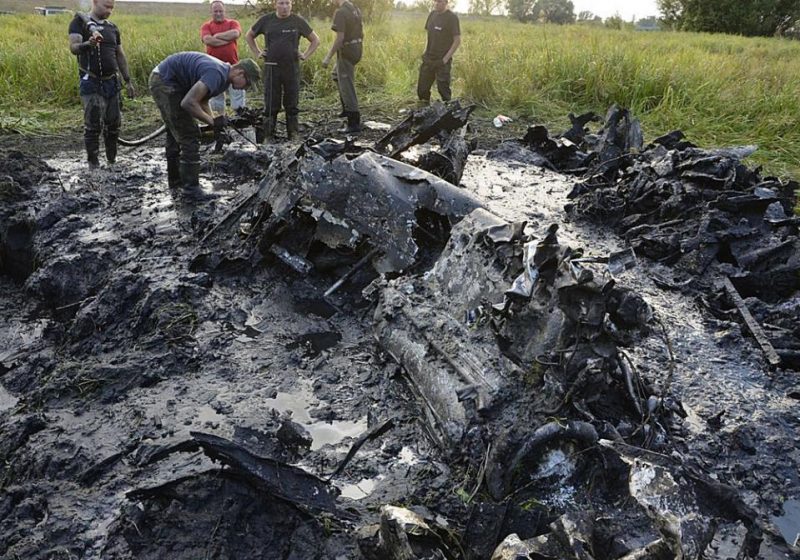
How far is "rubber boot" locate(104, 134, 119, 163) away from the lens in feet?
24.4

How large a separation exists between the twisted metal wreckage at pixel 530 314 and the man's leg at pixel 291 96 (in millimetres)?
→ 2856

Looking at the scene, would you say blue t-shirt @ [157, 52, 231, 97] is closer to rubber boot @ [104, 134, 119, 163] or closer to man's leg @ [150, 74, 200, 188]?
man's leg @ [150, 74, 200, 188]

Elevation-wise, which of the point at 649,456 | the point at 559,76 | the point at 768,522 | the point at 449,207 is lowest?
the point at 768,522

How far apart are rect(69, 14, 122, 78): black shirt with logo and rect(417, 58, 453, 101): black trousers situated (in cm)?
503

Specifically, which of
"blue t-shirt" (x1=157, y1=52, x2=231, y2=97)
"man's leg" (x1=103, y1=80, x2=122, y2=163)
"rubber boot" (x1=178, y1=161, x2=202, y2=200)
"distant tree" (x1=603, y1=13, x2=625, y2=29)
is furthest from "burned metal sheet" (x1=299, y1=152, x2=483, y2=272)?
"distant tree" (x1=603, y1=13, x2=625, y2=29)

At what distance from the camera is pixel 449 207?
178 inches

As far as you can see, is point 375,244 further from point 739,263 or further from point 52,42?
point 52,42

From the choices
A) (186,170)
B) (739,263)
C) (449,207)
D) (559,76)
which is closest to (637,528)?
(449,207)

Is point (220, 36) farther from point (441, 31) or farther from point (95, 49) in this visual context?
point (441, 31)

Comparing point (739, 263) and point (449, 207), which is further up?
point (449, 207)

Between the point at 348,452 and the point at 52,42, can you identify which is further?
the point at 52,42

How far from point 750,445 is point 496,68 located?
32.3ft

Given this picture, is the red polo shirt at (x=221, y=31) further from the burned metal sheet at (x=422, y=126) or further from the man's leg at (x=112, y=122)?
the burned metal sheet at (x=422, y=126)

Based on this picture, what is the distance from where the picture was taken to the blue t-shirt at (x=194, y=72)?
5.91 m
